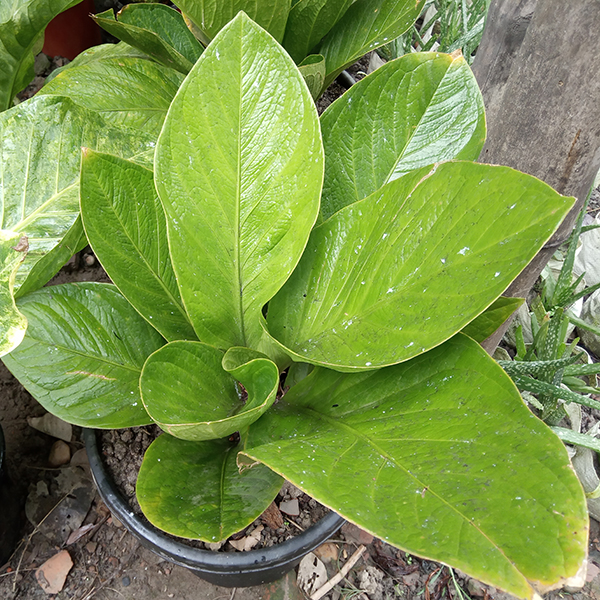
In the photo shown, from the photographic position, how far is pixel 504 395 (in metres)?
0.46

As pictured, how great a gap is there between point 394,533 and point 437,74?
1.65ft

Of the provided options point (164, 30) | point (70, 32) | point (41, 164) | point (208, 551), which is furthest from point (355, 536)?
point (70, 32)

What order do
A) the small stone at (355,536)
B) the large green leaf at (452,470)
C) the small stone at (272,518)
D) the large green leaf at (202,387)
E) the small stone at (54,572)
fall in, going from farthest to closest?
the small stone at (355,536) < the small stone at (54,572) < the small stone at (272,518) < the large green leaf at (202,387) < the large green leaf at (452,470)

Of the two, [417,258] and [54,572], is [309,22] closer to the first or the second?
[417,258]

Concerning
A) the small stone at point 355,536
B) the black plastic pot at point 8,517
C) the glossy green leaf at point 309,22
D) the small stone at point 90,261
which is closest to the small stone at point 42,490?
the black plastic pot at point 8,517

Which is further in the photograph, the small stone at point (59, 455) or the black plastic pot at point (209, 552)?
the small stone at point (59, 455)

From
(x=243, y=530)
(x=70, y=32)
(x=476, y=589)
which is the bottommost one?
(x=476, y=589)

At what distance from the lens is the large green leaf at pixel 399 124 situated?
22.6 inches

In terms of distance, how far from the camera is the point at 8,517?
107cm

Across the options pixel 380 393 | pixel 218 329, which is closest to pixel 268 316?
pixel 218 329

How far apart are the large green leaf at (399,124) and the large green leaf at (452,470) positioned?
239mm

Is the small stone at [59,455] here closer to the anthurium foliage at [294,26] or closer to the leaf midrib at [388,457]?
the leaf midrib at [388,457]

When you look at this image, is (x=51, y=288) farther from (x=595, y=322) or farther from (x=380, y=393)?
(x=595, y=322)

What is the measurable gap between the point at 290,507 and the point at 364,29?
37.9 inches
